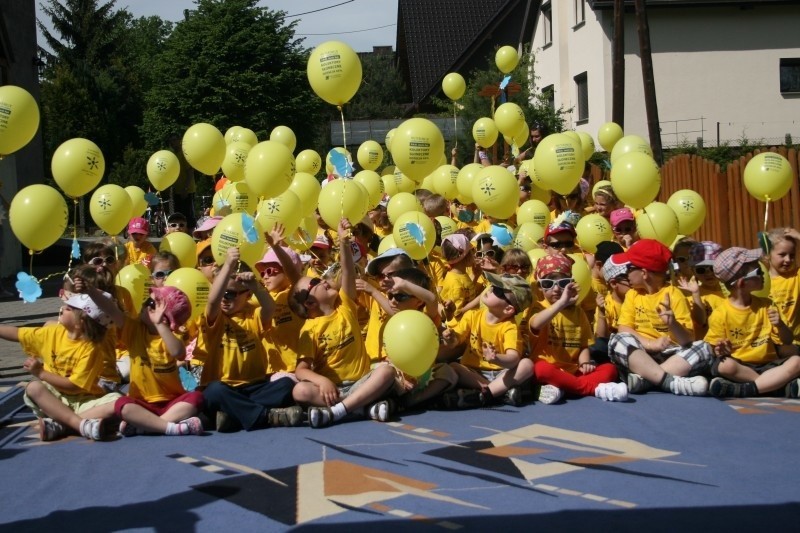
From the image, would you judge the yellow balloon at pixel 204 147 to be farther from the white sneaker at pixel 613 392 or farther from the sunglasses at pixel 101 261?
the white sneaker at pixel 613 392

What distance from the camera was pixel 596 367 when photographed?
6.10m

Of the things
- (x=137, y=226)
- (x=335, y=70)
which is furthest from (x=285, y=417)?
(x=137, y=226)

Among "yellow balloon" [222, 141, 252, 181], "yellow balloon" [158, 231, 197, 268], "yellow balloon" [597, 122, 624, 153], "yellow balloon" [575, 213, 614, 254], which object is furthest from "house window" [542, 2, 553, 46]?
"yellow balloon" [158, 231, 197, 268]

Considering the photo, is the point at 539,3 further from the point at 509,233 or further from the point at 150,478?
the point at 150,478

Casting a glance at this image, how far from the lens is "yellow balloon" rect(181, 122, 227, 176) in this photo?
23.9 feet

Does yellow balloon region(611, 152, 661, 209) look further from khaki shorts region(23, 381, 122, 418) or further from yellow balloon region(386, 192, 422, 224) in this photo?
khaki shorts region(23, 381, 122, 418)

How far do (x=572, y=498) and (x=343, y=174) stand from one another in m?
3.06

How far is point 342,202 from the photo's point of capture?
5.97 meters

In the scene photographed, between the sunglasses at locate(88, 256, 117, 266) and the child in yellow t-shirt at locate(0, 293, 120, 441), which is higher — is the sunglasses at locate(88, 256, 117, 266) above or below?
above

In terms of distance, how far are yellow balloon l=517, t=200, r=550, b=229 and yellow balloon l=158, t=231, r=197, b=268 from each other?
2.79 m

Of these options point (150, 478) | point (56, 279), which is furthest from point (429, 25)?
point (150, 478)

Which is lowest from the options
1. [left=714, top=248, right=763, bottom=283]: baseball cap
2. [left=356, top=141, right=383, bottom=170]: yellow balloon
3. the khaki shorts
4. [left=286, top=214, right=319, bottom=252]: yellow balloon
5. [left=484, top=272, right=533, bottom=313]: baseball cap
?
the khaki shorts

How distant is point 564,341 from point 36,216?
135 inches

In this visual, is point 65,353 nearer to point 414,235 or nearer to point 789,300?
point 414,235
